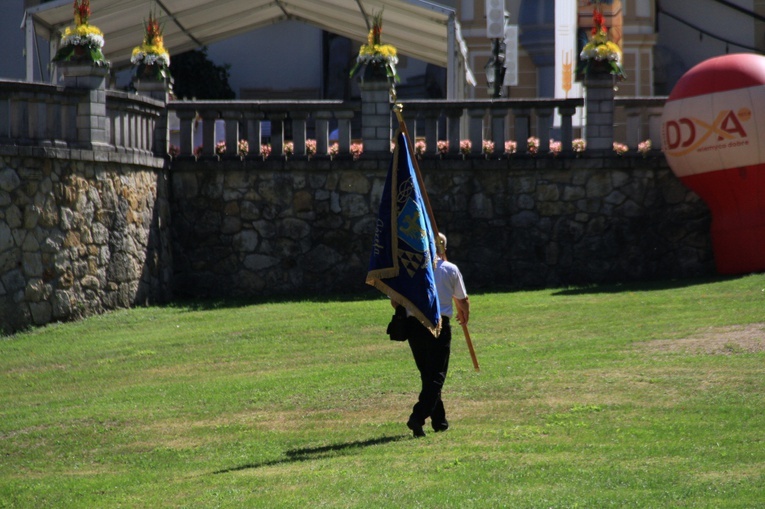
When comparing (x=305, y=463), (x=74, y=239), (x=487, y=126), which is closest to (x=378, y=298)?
(x=74, y=239)

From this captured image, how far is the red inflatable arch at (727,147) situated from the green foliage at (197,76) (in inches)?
630

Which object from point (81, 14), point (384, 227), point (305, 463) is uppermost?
point (81, 14)

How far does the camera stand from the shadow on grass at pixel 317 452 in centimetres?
958

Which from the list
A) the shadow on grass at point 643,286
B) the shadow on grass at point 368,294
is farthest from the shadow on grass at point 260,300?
the shadow on grass at point 643,286

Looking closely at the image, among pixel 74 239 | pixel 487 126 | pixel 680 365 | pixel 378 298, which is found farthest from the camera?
pixel 487 126

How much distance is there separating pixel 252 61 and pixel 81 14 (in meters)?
16.8

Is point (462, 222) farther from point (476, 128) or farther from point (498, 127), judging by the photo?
point (498, 127)

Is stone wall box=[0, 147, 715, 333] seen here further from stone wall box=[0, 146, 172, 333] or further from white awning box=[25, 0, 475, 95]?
white awning box=[25, 0, 475, 95]

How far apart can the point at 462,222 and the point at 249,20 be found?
32.3 feet

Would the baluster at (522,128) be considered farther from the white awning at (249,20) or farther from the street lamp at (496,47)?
the street lamp at (496,47)

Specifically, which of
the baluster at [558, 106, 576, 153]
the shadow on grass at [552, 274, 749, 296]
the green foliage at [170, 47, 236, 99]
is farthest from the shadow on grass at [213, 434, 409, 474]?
the green foliage at [170, 47, 236, 99]

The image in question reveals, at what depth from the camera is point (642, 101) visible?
64.4ft

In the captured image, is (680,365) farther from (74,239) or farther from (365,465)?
(74,239)

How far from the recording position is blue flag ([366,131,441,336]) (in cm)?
1027
